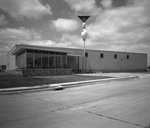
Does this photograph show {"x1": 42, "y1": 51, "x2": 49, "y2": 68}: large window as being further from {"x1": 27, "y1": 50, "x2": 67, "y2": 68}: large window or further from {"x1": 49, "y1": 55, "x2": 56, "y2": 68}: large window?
{"x1": 49, "y1": 55, "x2": 56, "y2": 68}: large window

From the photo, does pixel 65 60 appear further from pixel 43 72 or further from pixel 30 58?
pixel 30 58

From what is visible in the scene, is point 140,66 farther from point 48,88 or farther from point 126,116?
point 126,116

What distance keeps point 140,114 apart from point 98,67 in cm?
3516

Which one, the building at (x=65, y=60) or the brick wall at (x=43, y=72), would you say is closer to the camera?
the brick wall at (x=43, y=72)

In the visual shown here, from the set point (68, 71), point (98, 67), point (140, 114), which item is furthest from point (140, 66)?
point (140, 114)

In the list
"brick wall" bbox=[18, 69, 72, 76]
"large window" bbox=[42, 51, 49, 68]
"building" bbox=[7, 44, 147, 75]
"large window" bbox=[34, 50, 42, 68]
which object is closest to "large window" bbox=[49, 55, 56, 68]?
"building" bbox=[7, 44, 147, 75]

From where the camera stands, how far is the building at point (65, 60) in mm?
23906

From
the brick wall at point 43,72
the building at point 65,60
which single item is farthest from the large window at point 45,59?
the brick wall at point 43,72

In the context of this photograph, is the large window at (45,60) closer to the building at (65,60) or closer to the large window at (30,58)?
the building at (65,60)

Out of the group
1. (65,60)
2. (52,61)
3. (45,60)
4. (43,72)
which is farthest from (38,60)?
(65,60)

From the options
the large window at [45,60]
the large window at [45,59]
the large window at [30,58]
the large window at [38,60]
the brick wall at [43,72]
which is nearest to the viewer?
the brick wall at [43,72]

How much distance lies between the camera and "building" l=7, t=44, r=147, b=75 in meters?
23.9

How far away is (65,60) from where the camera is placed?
28.7 metres

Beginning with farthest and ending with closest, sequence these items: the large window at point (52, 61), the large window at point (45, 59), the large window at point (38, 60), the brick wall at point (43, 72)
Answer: the large window at point (52, 61) < the large window at point (38, 60) < the large window at point (45, 59) < the brick wall at point (43, 72)
